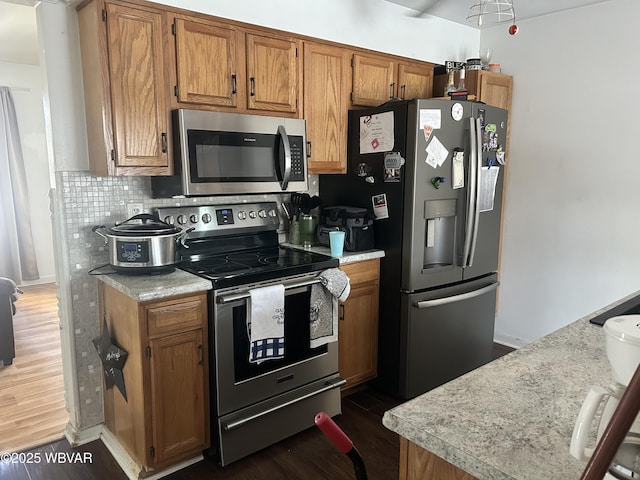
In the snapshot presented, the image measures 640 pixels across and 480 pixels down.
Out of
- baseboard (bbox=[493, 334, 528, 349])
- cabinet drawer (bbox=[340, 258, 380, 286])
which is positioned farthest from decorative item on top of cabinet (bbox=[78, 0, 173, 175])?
baseboard (bbox=[493, 334, 528, 349])

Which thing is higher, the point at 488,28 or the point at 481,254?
the point at 488,28

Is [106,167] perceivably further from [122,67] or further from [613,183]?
[613,183]

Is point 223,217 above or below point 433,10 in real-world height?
below

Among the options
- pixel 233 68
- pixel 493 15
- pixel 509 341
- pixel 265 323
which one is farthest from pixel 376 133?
pixel 509 341

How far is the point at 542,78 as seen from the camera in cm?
340

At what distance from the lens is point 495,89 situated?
3.44m

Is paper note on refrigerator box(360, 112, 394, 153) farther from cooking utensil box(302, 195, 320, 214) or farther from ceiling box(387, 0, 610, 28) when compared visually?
ceiling box(387, 0, 610, 28)

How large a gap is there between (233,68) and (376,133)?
2.97 feet

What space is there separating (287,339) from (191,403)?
546 millimetres

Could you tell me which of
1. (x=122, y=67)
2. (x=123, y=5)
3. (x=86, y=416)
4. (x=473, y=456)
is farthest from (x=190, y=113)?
(x=473, y=456)

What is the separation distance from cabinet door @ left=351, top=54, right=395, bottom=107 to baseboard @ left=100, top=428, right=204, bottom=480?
2.24m

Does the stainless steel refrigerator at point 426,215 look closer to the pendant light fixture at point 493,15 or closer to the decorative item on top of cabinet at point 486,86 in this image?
the decorative item on top of cabinet at point 486,86

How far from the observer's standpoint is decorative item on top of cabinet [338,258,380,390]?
9.04ft

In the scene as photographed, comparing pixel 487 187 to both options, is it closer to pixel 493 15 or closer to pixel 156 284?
pixel 493 15
